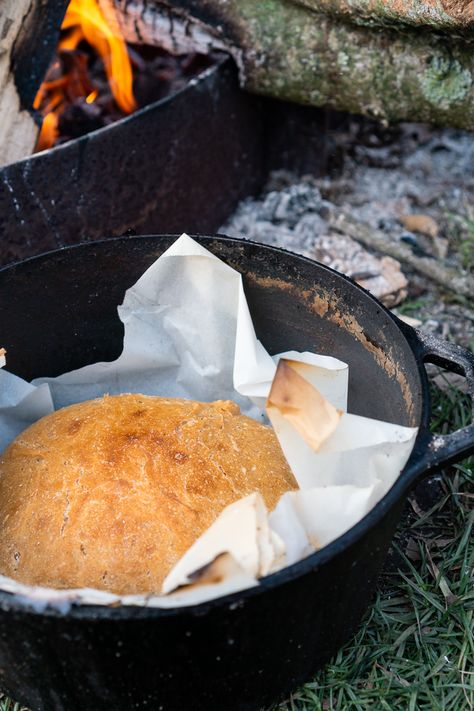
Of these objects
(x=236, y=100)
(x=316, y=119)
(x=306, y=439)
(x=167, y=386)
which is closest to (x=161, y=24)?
(x=236, y=100)

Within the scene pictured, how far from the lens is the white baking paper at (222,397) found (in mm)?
1129

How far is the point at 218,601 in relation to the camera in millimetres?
1091

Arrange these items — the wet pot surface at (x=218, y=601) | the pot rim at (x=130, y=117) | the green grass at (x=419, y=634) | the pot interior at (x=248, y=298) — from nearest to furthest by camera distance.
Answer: the wet pot surface at (x=218, y=601) → the green grass at (x=419, y=634) → the pot interior at (x=248, y=298) → the pot rim at (x=130, y=117)

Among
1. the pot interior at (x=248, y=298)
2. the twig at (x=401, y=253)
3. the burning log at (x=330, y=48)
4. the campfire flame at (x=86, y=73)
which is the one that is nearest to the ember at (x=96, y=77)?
the campfire flame at (x=86, y=73)

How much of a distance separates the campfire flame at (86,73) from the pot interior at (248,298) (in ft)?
3.57

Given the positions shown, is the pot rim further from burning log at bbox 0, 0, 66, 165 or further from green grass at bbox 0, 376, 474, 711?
green grass at bbox 0, 376, 474, 711

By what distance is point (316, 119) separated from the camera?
3.13 m

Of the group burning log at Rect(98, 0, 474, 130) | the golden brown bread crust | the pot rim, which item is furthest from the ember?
the golden brown bread crust

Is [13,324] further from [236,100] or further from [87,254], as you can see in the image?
[236,100]

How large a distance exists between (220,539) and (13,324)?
0.94 meters

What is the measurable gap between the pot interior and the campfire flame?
1.09m

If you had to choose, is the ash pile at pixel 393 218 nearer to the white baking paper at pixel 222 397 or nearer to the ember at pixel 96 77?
the ember at pixel 96 77

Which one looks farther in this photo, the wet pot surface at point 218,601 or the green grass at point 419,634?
the green grass at point 419,634

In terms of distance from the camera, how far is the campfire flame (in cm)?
276
